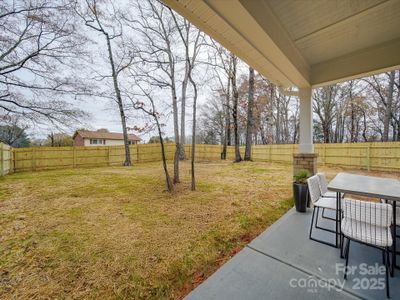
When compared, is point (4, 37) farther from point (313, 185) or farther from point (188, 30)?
point (313, 185)

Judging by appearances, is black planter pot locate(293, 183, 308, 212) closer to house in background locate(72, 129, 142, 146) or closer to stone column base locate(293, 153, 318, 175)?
stone column base locate(293, 153, 318, 175)

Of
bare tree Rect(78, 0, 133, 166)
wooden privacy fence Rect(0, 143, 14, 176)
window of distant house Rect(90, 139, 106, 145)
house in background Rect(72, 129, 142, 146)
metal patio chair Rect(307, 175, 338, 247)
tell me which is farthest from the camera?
window of distant house Rect(90, 139, 106, 145)

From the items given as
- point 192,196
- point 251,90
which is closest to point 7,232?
point 192,196

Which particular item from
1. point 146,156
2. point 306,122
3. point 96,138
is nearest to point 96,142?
point 96,138

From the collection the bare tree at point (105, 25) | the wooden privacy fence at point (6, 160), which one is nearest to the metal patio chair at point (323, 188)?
the bare tree at point (105, 25)

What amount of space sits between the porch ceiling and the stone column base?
151 cm

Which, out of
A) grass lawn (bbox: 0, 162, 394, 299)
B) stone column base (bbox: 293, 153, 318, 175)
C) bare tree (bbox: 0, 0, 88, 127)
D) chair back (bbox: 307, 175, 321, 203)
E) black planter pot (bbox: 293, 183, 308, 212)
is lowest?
grass lawn (bbox: 0, 162, 394, 299)

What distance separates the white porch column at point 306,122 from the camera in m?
3.70

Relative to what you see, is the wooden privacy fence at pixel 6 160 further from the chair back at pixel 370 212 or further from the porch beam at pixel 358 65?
the porch beam at pixel 358 65

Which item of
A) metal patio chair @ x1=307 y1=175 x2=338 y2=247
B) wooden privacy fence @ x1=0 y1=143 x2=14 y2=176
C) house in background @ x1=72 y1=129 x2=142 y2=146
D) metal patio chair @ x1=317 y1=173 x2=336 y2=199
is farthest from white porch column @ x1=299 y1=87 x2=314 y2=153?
house in background @ x1=72 y1=129 x2=142 y2=146

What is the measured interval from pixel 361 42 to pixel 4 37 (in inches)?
378

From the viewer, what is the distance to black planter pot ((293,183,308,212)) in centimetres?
312

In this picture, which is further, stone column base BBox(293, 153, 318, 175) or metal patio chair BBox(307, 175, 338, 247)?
stone column base BBox(293, 153, 318, 175)

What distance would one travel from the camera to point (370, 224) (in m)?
1.60
